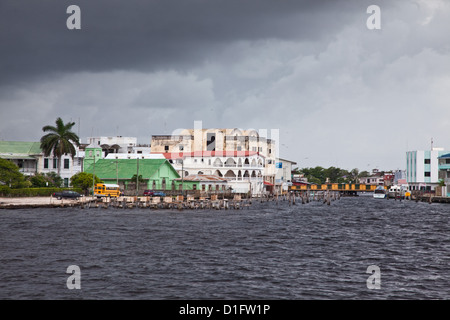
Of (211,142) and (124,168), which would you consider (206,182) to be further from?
(211,142)

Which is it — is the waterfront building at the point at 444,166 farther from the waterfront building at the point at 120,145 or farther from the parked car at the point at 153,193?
the waterfront building at the point at 120,145

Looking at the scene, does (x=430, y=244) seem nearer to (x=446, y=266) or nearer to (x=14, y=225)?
(x=446, y=266)

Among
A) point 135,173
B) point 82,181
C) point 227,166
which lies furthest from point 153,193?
point 227,166

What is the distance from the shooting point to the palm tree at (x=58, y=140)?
91.4m

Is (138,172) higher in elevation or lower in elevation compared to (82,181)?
higher

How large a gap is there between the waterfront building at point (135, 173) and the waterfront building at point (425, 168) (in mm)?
71128

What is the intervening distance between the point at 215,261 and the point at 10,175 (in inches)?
2080

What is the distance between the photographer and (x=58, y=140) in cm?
9244

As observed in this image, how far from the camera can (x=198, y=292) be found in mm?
21797

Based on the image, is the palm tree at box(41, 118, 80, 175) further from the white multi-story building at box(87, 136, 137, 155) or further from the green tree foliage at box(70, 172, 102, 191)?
the white multi-story building at box(87, 136, 137, 155)
